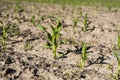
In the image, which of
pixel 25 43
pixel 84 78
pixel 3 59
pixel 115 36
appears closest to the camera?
pixel 84 78

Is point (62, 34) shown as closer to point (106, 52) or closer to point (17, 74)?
point (106, 52)

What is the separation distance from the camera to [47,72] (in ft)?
15.4

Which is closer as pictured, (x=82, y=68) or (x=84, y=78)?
(x=84, y=78)

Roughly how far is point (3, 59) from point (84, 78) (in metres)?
1.75

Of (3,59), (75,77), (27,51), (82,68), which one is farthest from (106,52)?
(3,59)

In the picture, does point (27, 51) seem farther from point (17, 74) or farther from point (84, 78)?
point (84, 78)

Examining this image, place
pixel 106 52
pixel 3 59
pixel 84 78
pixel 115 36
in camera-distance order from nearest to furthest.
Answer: pixel 84 78 → pixel 3 59 → pixel 106 52 → pixel 115 36

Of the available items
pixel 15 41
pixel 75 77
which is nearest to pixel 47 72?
pixel 75 77

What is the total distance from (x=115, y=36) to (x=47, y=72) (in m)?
2.68

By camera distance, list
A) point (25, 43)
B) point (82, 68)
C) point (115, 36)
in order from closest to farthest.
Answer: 1. point (82, 68)
2. point (25, 43)
3. point (115, 36)

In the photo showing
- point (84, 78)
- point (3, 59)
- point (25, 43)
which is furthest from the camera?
point (25, 43)

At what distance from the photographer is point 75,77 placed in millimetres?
4508

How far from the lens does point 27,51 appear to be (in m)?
5.79

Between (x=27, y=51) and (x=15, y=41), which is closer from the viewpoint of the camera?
(x=27, y=51)
